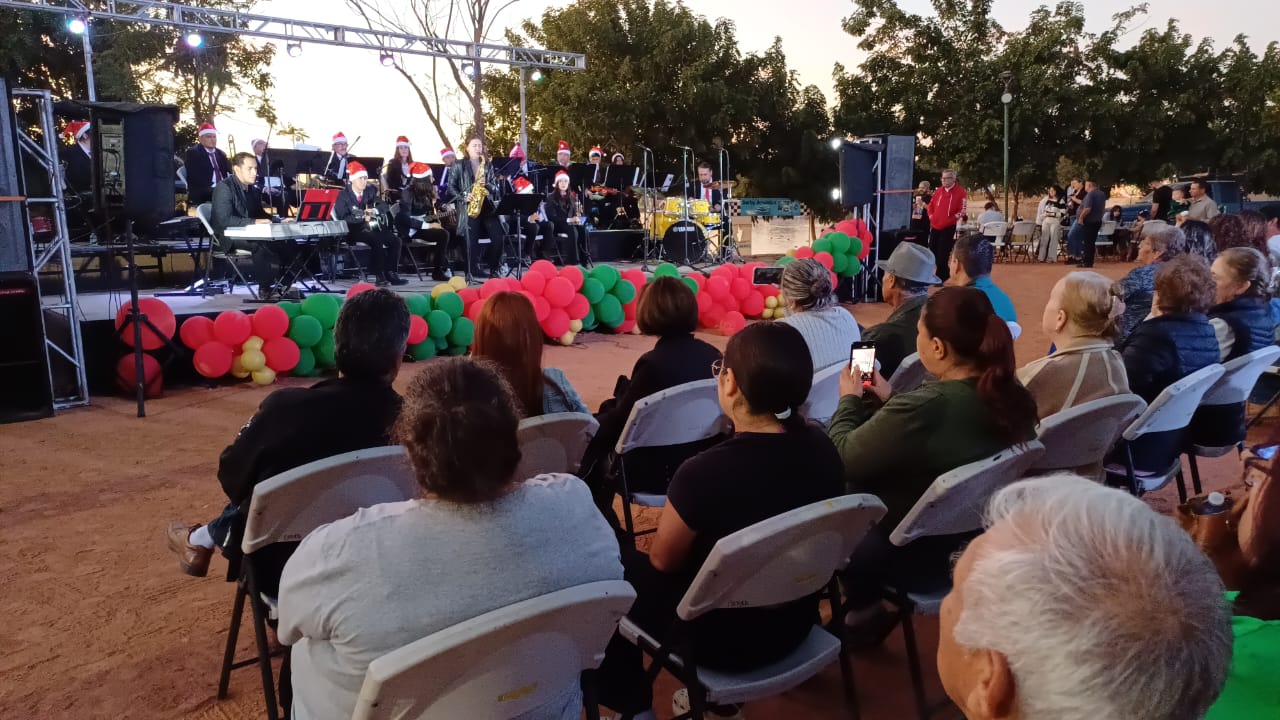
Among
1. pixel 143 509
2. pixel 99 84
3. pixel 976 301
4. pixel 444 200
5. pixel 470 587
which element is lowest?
pixel 143 509

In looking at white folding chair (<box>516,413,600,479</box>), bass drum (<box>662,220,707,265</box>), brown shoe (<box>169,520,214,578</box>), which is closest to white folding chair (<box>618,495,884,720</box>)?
white folding chair (<box>516,413,600,479</box>)

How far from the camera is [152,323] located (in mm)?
6105

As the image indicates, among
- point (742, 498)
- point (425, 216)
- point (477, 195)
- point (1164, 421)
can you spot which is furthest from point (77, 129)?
point (1164, 421)

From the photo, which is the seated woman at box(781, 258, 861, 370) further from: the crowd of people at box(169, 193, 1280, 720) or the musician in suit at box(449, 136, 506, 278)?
the musician in suit at box(449, 136, 506, 278)

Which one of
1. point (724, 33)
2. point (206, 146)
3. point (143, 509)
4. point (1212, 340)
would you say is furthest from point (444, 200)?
point (724, 33)

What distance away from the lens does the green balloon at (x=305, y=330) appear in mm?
6465

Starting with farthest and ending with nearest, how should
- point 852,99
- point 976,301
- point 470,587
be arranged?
point 852,99 < point 976,301 < point 470,587

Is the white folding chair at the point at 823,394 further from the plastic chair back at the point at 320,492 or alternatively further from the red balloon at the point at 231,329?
the red balloon at the point at 231,329

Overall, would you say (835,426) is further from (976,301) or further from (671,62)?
(671,62)

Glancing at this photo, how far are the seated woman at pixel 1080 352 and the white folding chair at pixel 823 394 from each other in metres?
0.69

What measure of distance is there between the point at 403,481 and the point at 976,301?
1.68 m

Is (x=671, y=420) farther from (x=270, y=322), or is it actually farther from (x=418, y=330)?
(x=270, y=322)

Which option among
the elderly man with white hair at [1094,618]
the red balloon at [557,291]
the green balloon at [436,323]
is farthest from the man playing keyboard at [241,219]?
the elderly man with white hair at [1094,618]

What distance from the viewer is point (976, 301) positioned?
7.96 feet
